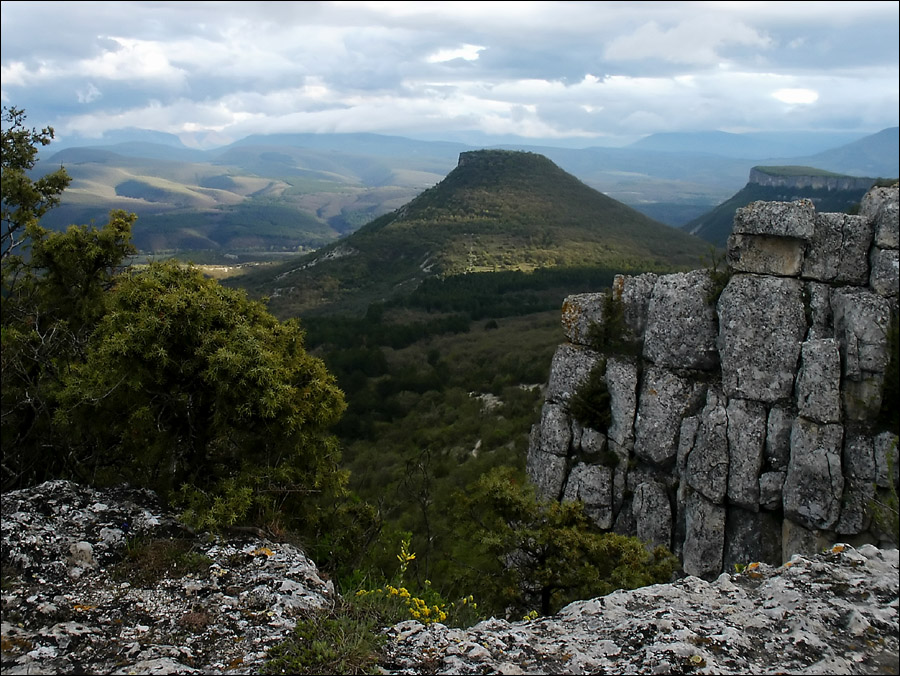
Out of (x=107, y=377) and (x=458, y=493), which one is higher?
(x=107, y=377)

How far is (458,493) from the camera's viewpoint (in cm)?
1093

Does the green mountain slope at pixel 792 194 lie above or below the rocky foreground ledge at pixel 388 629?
above

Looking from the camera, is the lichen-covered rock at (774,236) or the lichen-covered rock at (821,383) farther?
the lichen-covered rock at (774,236)

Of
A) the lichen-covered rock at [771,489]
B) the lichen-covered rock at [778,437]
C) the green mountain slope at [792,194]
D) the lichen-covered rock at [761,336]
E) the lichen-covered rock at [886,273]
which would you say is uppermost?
the green mountain slope at [792,194]

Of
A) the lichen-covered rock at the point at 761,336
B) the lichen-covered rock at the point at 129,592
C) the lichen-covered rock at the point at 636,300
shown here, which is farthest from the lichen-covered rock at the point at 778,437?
the lichen-covered rock at the point at 129,592

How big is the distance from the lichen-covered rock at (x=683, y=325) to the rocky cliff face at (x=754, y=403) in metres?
0.03

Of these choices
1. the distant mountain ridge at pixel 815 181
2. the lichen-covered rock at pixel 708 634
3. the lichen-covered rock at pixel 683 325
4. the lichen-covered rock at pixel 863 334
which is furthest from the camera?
the distant mountain ridge at pixel 815 181

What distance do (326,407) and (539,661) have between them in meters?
5.27

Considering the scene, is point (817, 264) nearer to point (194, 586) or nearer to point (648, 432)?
point (648, 432)

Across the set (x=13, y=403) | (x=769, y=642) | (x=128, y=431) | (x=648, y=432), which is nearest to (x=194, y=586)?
(x=128, y=431)

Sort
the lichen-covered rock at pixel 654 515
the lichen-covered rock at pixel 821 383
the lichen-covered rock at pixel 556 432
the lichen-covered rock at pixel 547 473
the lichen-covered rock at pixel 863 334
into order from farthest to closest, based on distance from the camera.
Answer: the lichen-covered rock at pixel 556 432, the lichen-covered rock at pixel 547 473, the lichen-covered rock at pixel 654 515, the lichen-covered rock at pixel 821 383, the lichen-covered rock at pixel 863 334

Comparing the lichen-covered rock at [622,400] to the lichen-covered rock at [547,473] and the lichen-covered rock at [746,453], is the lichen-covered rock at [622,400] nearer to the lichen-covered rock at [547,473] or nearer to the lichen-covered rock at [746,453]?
the lichen-covered rock at [547,473]

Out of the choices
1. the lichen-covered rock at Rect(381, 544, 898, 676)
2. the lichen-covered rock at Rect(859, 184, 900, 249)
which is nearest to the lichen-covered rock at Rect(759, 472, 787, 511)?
the lichen-covered rock at Rect(859, 184, 900, 249)

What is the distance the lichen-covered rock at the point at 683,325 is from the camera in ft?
47.3
